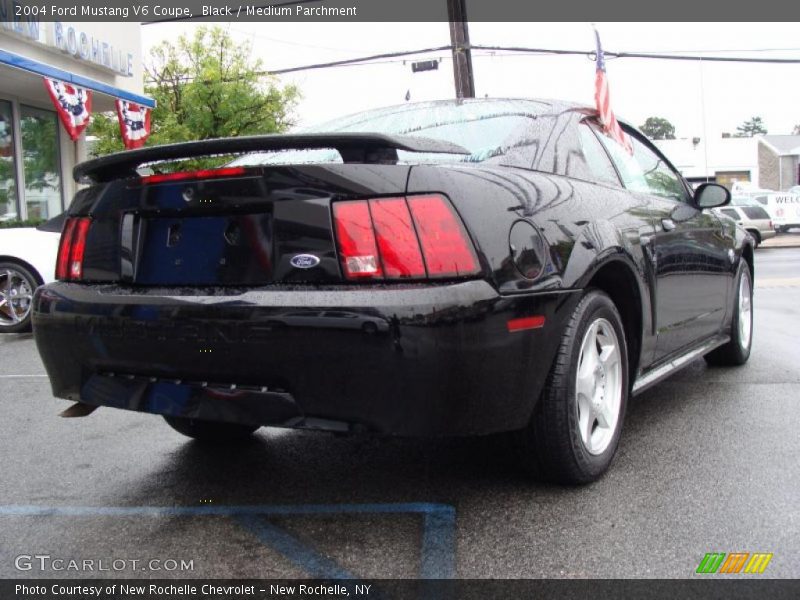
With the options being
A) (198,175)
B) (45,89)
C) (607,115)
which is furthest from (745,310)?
(45,89)

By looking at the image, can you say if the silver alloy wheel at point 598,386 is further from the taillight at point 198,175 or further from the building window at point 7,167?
the building window at point 7,167

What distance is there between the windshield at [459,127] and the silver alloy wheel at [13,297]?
179 inches

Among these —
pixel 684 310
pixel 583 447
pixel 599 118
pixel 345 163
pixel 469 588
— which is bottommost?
pixel 469 588

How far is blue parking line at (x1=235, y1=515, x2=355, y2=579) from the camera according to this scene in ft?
7.44

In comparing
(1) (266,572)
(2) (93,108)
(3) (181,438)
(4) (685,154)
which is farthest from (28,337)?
(4) (685,154)

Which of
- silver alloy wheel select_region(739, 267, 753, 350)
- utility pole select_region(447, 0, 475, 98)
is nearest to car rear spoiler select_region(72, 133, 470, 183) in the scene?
silver alloy wheel select_region(739, 267, 753, 350)

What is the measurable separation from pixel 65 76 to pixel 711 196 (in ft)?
37.7

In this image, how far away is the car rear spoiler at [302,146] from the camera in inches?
95.0

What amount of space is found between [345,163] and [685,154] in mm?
51357

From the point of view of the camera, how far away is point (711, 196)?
4.27 metres

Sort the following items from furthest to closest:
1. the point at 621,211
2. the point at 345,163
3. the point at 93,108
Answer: the point at 93,108 < the point at 621,211 < the point at 345,163

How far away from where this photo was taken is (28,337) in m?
7.30

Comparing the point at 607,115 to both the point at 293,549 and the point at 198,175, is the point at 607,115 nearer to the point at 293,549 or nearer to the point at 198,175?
the point at 198,175

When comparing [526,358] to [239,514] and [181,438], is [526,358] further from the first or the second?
[181,438]
